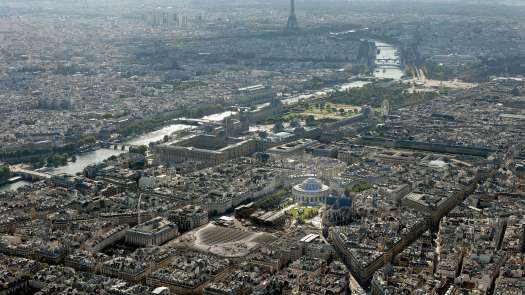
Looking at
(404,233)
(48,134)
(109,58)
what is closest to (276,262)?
(404,233)

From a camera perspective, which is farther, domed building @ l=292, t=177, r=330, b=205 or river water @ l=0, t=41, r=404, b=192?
river water @ l=0, t=41, r=404, b=192

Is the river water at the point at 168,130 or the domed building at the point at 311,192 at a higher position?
the domed building at the point at 311,192

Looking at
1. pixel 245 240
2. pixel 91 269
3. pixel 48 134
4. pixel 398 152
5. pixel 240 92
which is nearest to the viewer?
pixel 91 269

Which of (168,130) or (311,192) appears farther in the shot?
(168,130)

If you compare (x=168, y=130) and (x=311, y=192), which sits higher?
(x=311, y=192)

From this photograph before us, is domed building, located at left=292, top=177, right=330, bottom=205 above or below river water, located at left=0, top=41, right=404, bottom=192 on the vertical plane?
above

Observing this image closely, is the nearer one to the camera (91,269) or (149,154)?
(91,269)

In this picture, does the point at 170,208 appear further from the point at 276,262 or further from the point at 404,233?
the point at 404,233

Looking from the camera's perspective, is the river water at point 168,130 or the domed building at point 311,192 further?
the river water at point 168,130
